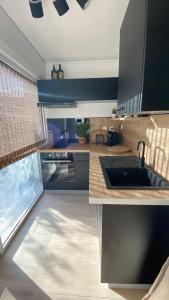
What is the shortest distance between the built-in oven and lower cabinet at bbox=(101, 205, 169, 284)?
1696 mm

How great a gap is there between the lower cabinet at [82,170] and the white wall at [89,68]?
5.20ft

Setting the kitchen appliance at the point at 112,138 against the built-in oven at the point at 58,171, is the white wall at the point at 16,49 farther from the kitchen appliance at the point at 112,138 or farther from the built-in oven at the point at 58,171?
the kitchen appliance at the point at 112,138

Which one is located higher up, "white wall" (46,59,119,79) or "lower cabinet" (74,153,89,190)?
"white wall" (46,59,119,79)

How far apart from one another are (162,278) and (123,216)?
0.40 metres

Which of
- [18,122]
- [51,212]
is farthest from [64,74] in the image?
[51,212]

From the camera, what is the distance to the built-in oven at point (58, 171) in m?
2.70

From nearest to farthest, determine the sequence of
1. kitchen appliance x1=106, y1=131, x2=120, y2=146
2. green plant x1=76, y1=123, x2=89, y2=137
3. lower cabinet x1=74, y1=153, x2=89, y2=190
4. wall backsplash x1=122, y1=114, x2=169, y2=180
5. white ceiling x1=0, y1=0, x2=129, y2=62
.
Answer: wall backsplash x1=122, y1=114, x2=169, y2=180 → white ceiling x1=0, y1=0, x2=129, y2=62 → lower cabinet x1=74, y1=153, x2=89, y2=190 → kitchen appliance x1=106, y1=131, x2=120, y2=146 → green plant x1=76, y1=123, x2=89, y2=137

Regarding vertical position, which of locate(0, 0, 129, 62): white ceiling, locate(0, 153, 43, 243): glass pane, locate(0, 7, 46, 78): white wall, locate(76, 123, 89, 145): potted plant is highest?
locate(0, 0, 129, 62): white ceiling

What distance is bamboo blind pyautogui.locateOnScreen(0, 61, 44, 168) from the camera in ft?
5.54

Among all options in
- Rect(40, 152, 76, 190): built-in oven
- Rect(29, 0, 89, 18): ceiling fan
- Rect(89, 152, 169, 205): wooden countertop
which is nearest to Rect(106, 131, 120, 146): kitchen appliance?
Rect(40, 152, 76, 190): built-in oven

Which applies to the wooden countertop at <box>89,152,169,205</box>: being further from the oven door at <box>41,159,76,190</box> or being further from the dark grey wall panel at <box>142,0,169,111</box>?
the oven door at <box>41,159,76,190</box>

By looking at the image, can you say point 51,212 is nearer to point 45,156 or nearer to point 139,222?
point 45,156

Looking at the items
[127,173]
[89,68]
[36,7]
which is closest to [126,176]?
[127,173]

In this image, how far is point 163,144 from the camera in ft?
4.28
